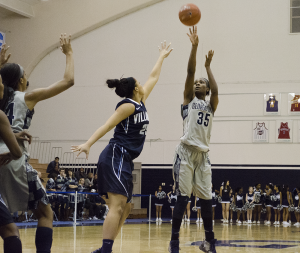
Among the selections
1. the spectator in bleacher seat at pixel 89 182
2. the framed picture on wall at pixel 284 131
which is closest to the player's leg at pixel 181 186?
the spectator in bleacher seat at pixel 89 182

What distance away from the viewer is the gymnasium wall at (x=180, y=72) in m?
17.9

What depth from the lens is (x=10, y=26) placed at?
2017 centimetres

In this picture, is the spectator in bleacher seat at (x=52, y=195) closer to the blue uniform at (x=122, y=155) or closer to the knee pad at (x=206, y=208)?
the knee pad at (x=206, y=208)

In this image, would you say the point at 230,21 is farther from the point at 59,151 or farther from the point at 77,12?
the point at 59,151

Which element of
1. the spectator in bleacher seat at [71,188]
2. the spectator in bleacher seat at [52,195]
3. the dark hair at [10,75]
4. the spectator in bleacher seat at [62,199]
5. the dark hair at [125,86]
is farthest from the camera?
the spectator in bleacher seat at [71,188]

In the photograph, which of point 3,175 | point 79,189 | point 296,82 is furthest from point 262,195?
point 3,175

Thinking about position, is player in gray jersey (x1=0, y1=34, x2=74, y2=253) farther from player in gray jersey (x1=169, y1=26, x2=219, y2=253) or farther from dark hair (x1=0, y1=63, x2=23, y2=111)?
player in gray jersey (x1=169, y1=26, x2=219, y2=253)

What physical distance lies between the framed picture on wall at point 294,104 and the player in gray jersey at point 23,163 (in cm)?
1588

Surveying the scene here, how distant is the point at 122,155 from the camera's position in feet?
12.0

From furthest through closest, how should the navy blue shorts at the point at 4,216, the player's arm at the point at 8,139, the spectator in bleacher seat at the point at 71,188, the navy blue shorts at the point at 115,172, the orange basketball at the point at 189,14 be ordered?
1. the spectator in bleacher seat at the point at 71,188
2. the orange basketball at the point at 189,14
3. the navy blue shorts at the point at 115,172
4. the navy blue shorts at the point at 4,216
5. the player's arm at the point at 8,139

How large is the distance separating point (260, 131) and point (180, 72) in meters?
4.68

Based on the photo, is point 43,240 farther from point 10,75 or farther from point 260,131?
point 260,131

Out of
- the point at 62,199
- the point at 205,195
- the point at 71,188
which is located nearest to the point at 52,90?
the point at 205,195

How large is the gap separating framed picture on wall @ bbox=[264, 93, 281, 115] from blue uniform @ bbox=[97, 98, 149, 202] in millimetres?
14794
